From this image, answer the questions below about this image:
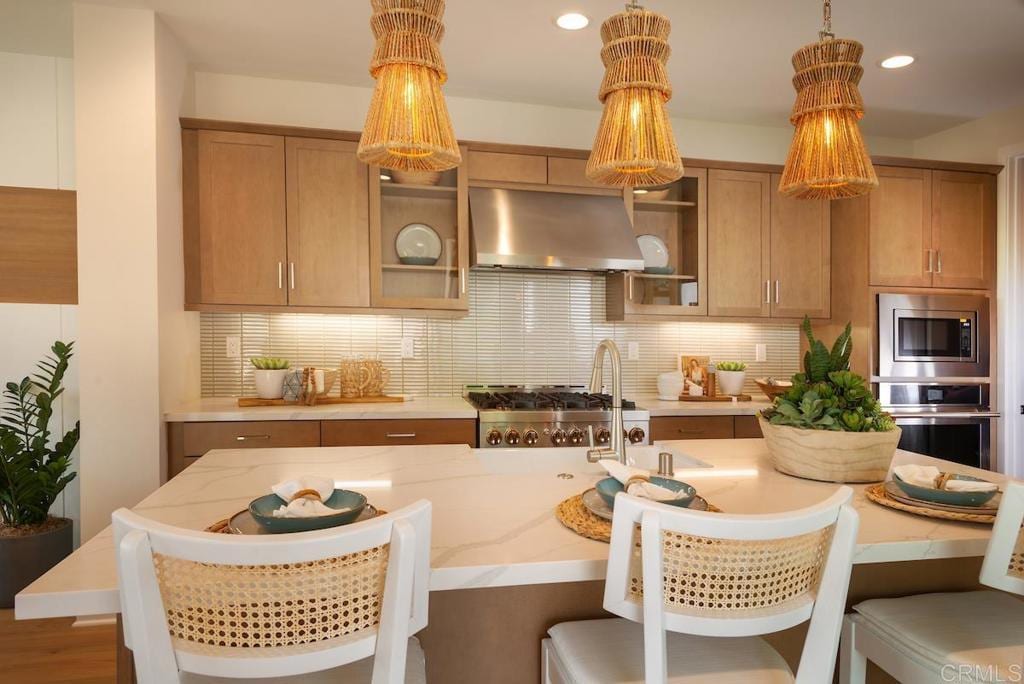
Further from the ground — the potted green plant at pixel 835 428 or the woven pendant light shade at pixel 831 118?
the woven pendant light shade at pixel 831 118

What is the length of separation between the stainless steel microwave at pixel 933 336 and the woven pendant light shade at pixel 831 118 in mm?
2318

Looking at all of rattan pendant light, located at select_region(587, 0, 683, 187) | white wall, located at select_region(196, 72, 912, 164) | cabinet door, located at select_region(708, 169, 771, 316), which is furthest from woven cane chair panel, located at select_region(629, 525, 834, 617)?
white wall, located at select_region(196, 72, 912, 164)

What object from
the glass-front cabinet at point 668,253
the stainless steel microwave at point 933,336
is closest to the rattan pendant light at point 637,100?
the glass-front cabinet at point 668,253

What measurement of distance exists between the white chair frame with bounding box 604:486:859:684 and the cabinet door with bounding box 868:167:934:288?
312 cm

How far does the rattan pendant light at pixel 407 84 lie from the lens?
4.21 feet

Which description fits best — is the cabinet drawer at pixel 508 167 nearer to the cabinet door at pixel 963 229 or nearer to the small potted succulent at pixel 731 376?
the small potted succulent at pixel 731 376

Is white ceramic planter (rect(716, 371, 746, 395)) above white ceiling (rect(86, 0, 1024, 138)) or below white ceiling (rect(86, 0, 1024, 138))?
below

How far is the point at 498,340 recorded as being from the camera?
3732 millimetres

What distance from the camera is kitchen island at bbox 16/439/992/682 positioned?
101cm

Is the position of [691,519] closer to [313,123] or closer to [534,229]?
[534,229]

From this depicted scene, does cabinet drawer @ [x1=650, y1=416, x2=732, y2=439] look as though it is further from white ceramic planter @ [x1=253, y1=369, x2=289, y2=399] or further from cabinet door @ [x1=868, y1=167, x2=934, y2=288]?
white ceramic planter @ [x1=253, y1=369, x2=289, y2=399]

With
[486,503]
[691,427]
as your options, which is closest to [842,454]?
[486,503]

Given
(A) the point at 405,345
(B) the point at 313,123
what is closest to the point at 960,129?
(A) the point at 405,345

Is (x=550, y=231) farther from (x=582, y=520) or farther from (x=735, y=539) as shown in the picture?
(x=735, y=539)
